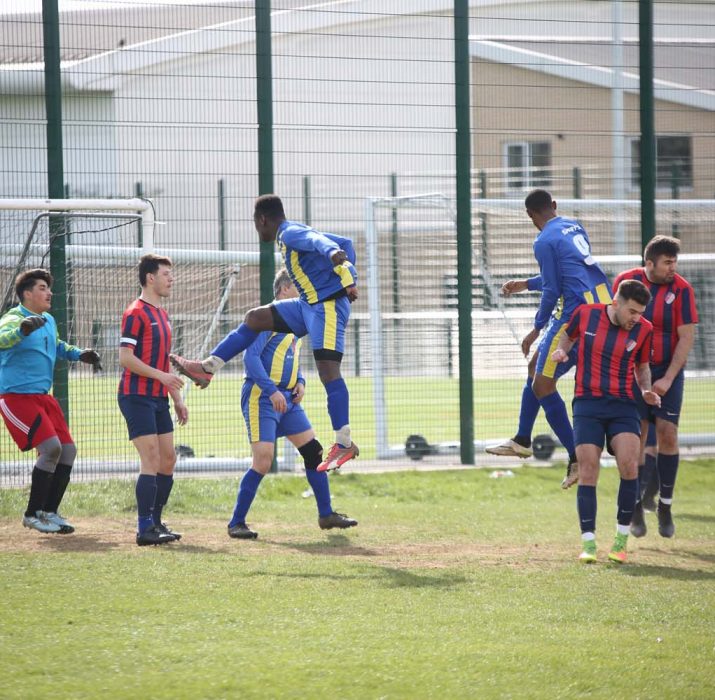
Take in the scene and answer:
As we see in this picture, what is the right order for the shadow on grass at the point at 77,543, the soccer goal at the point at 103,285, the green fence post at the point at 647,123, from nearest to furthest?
the shadow on grass at the point at 77,543 < the soccer goal at the point at 103,285 < the green fence post at the point at 647,123

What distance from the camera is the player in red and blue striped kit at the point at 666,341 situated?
812 cm

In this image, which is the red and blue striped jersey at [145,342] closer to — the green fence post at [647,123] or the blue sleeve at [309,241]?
the blue sleeve at [309,241]

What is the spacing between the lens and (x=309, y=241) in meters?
7.62

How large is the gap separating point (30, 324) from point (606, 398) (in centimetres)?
403

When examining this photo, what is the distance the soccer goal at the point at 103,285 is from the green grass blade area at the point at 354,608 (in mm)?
1546

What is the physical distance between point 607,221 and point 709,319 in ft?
8.44

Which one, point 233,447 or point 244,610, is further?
point 233,447

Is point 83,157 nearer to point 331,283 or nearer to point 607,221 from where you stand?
point 331,283

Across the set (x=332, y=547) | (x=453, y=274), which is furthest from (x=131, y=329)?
(x=453, y=274)

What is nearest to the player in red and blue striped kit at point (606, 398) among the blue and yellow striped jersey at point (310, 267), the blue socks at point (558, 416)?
the blue socks at point (558, 416)

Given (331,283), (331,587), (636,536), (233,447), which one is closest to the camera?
(331,587)

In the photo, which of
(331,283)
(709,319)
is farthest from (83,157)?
(709,319)

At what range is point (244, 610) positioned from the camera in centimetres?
570

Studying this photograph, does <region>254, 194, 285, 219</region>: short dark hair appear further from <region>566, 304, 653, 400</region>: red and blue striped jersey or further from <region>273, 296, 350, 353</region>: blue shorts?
<region>566, 304, 653, 400</region>: red and blue striped jersey
